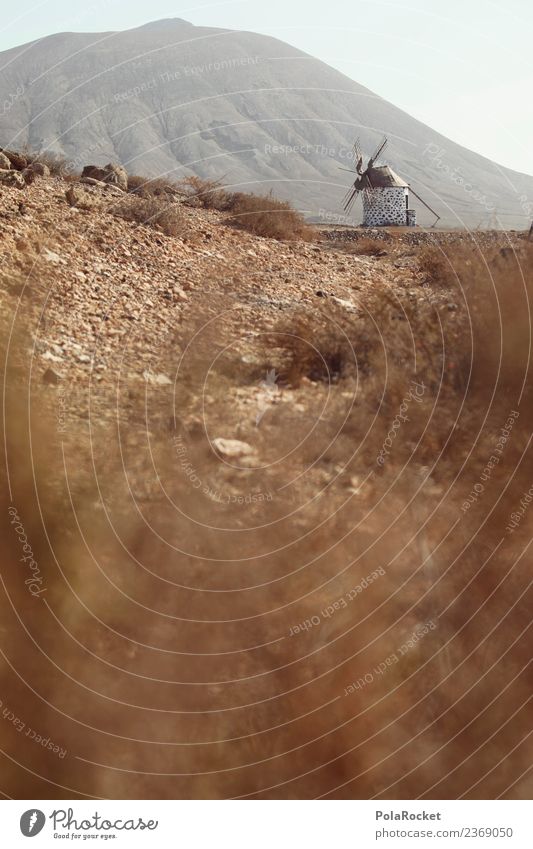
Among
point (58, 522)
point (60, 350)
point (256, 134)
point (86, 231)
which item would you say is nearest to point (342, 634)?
point (58, 522)

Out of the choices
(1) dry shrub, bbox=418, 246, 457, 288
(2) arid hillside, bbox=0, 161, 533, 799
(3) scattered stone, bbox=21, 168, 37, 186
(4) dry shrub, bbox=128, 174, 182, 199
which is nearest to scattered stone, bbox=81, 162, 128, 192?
(4) dry shrub, bbox=128, 174, 182, 199

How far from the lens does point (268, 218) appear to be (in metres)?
14.9

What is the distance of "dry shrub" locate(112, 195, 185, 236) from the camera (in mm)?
11641

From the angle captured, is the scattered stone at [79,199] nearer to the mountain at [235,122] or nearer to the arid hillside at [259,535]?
the arid hillside at [259,535]

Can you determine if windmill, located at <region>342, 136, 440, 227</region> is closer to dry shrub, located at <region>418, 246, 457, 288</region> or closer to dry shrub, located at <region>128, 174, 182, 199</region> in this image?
dry shrub, located at <region>128, 174, 182, 199</region>

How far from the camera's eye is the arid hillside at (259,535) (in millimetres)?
4508

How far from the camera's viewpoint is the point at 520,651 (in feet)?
16.8

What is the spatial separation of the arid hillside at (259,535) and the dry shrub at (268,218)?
5.40 m

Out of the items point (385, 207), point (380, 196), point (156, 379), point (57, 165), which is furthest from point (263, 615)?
point (380, 196)

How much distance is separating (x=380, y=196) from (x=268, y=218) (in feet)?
103

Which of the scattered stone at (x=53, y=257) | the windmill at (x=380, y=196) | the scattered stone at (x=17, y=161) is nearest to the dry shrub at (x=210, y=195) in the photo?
the scattered stone at (x=17, y=161)

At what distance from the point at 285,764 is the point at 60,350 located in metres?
5.21

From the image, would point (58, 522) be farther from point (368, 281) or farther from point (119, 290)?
point (368, 281)

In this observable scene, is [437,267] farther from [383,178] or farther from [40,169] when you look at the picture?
[383,178]
